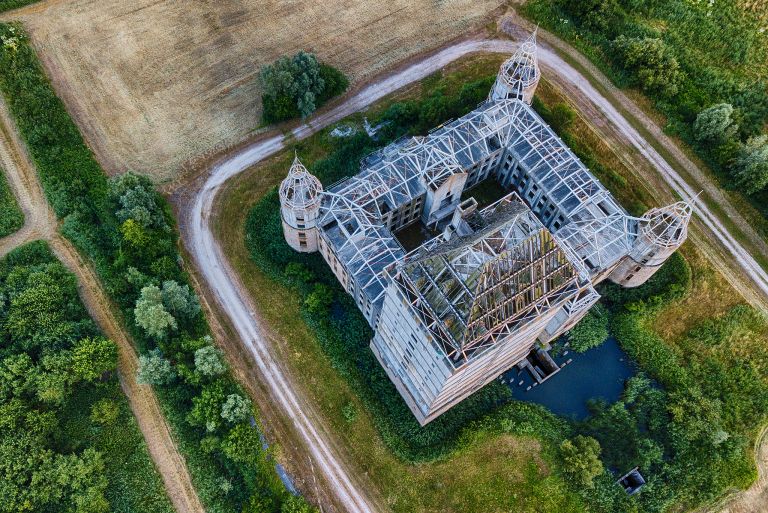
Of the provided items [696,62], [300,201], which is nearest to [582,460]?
[300,201]

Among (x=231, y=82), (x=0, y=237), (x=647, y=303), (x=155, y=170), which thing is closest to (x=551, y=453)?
(x=647, y=303)

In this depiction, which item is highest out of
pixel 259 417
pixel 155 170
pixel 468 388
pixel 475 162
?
pixel 155 170

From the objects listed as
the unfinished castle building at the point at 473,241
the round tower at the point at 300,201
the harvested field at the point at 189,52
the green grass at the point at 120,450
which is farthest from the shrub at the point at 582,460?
the harvested field at the point at 189,52

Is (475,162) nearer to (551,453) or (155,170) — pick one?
(551,453)

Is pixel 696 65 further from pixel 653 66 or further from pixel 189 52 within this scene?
pixel 189 52

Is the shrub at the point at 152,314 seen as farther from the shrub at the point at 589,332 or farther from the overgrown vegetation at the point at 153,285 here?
the shrub at the point at 589,332
